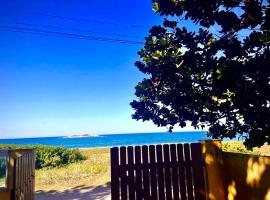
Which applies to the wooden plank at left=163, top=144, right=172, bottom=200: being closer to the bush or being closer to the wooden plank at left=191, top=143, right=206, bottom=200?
the wooden plank at left=191, top=143, right=206, bottom=200

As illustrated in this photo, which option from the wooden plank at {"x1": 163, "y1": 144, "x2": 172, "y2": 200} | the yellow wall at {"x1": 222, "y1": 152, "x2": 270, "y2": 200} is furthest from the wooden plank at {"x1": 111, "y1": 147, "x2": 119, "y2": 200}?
the yellow wall at {"x1": 222, "y1": 152, "x2": 270, "y2": 200}

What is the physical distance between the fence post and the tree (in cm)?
46

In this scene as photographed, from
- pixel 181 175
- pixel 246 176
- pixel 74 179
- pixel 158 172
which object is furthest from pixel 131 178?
pixel 74 179

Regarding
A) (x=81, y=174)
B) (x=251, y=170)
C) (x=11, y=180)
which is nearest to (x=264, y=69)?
(x=251, y=170)

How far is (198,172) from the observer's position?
565 centimetres

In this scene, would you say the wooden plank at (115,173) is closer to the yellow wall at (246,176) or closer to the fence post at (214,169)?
the fence post at (214,169)

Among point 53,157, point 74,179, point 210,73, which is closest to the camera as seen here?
point 210,73

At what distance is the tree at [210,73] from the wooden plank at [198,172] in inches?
23.9

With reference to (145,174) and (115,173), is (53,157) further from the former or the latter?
(145,174)

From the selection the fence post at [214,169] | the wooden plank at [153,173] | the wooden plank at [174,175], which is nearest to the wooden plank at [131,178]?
the wooden plank at [153,173]

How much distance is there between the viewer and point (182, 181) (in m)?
5.58

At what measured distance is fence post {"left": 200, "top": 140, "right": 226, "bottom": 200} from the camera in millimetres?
5391

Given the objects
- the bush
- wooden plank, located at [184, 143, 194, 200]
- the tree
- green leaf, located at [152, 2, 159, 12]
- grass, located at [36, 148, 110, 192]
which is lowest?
grass, located at [36, 148, 110, 192]

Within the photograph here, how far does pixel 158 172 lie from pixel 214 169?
1.18 meters
